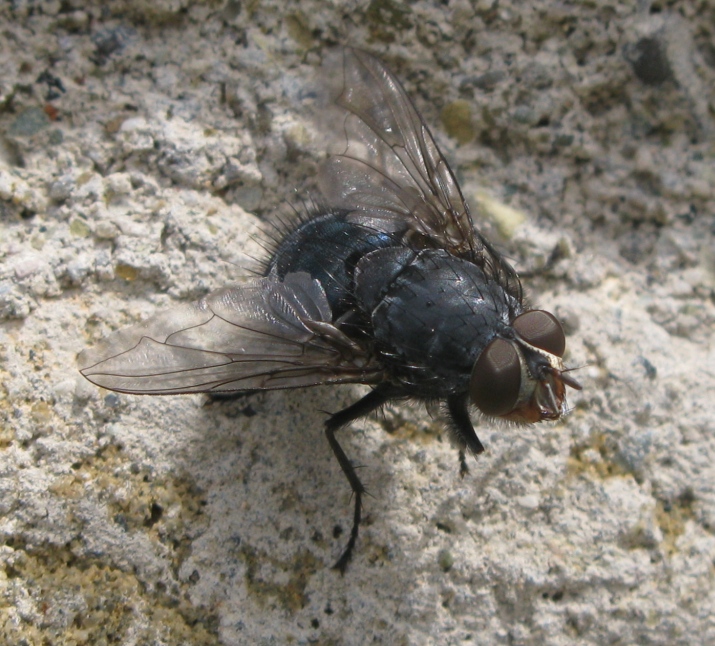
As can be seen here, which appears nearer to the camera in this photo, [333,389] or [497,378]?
[497,378]

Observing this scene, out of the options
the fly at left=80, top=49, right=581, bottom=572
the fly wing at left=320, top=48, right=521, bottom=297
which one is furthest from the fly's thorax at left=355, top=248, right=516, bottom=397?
the fly wing at left=320, top=48, right=521, bottom=297

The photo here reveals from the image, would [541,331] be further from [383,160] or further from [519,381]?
[383,160]

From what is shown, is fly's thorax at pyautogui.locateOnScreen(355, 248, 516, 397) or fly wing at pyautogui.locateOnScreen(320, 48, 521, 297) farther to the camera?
fly wing at pyautogui.locateOnScreen(320, 48, 521, 297)

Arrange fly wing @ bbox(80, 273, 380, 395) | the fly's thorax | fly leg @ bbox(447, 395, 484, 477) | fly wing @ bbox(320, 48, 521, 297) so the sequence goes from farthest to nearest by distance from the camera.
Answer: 1. fly wing @ bbox(320, 48, 521, 297)
2. fly leg @ bbox(447, 395, 484, 477)
3. the fly's thorax
4. fly wing @ bbox(80, 273, 380, 395)

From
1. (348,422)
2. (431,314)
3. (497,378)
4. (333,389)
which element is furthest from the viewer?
(333,389)

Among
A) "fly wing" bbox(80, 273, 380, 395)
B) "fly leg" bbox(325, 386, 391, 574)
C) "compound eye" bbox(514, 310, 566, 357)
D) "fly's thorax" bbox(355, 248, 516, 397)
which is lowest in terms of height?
"fly leg" bbox(325, 386, 391, 574)

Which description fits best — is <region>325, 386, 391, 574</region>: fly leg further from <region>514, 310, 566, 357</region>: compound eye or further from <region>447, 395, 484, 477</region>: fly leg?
<region>514, 310, 566, 357</region>: compound eye

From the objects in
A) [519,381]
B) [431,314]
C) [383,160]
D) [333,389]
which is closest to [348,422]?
[333,389]

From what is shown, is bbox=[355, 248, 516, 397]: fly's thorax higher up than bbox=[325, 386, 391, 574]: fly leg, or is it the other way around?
bbox=[355, 248, 516, 397]: fly's thorax
